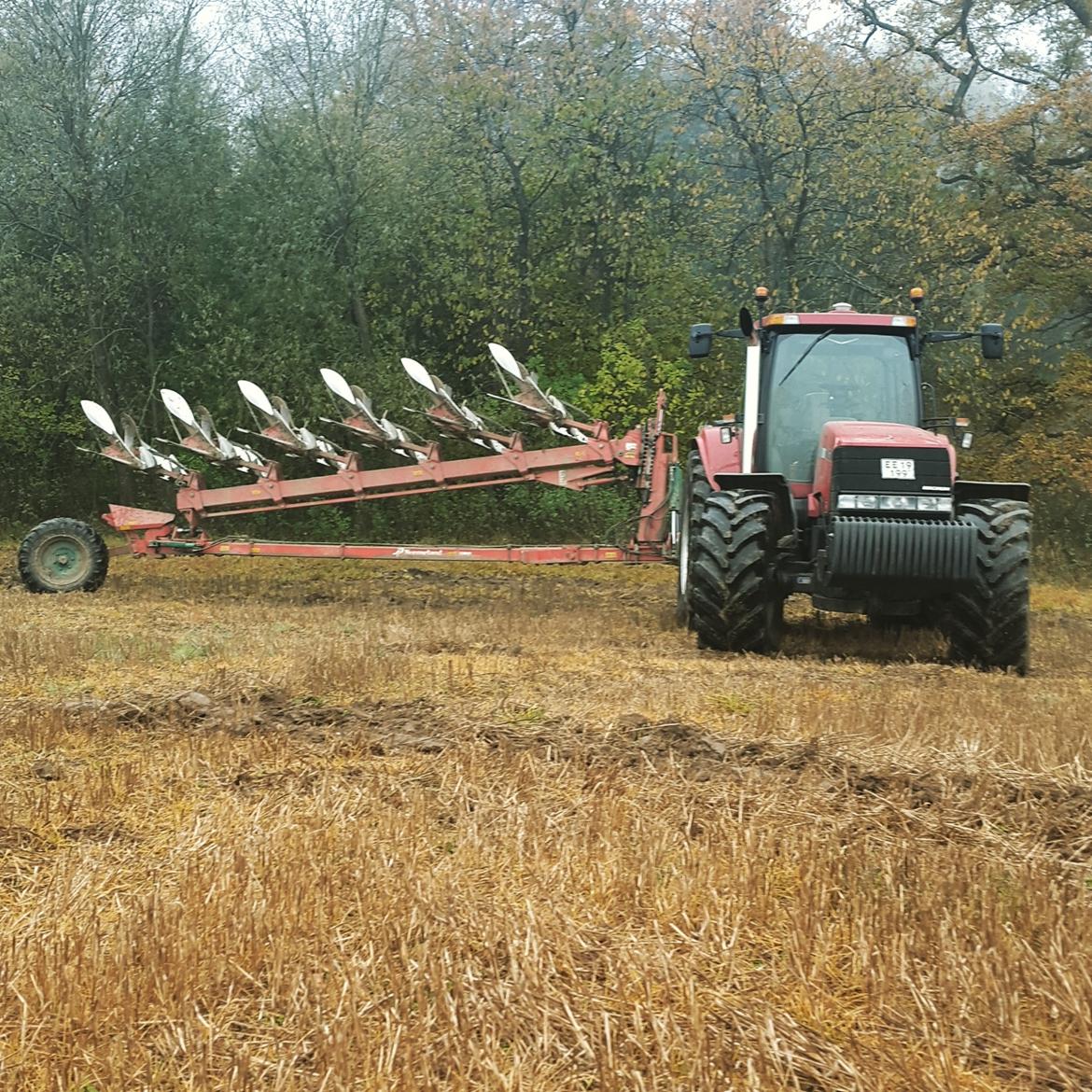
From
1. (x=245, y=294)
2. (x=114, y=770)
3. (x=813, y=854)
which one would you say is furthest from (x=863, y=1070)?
(x=245, y=294)

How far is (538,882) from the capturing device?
3465 mm

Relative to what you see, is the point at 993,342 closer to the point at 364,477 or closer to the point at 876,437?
the point at 876,437

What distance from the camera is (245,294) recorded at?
2064cm

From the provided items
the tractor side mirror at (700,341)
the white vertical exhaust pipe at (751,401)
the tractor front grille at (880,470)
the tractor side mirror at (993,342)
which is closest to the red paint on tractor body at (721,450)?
the white vertical exhaust pipe at (751,401)

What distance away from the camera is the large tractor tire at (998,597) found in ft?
26.2

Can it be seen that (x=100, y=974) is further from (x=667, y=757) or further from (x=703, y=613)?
(x=703, y=613)

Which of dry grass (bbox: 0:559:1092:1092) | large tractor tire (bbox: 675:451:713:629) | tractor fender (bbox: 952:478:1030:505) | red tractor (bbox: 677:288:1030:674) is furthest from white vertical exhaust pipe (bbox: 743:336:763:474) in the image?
dry grass (bbox: 0:559:1092:1092)

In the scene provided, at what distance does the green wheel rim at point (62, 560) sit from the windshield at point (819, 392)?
6.70 metres

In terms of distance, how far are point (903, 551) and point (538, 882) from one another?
4.84 m

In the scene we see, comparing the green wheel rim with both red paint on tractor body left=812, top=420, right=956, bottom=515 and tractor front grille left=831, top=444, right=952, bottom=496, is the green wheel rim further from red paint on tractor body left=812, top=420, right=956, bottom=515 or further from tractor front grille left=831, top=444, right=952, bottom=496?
tractor front grille left=831, top=444, right=952, bottom=496

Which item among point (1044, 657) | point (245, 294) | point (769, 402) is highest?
point (245, 294)

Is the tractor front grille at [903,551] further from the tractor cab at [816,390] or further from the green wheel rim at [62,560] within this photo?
the green wheel rim at [62,560]

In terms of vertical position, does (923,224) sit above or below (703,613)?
above

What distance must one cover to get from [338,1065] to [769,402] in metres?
7.09
